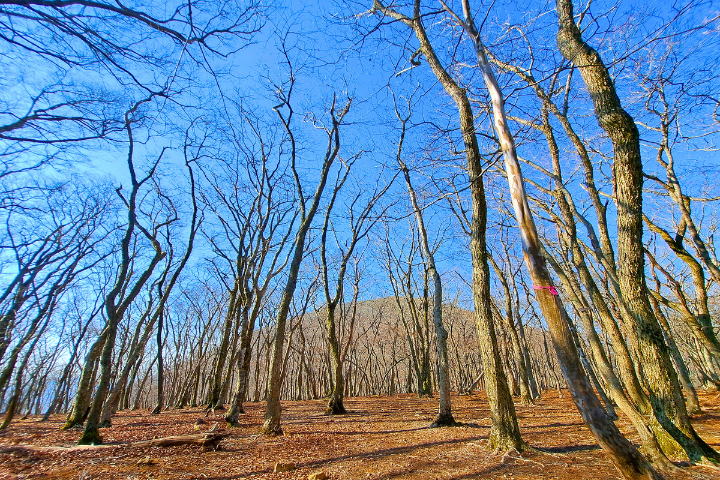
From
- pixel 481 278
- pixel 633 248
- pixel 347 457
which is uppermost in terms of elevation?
pixel 633 248

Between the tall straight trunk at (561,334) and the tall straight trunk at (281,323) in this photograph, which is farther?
the tall straight trunk at (281,323)

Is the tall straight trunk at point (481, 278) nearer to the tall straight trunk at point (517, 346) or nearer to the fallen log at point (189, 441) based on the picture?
the fallen log at point (189, 441)

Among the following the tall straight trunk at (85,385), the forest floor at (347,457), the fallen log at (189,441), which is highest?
the tall straight trunk at (85,385)

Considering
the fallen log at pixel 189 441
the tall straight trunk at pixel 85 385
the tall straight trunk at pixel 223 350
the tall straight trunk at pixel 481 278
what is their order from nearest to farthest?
the tall straight trunk at pixel 481 278 < the fallen log at pixel 189 441 < the tall straight trunk at pixel 85 385 < the tall straight trunk at pixel 223 350

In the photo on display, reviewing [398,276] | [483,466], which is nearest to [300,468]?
[483,466]

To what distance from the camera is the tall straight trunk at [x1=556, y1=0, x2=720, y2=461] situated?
13.2ft

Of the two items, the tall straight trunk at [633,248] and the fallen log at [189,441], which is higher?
the tall straight trunk at [633,248]

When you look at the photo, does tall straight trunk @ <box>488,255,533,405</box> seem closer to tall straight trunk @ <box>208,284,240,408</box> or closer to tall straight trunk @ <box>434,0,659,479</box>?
tall straight trunk @ <box>434,0,659,479</box>

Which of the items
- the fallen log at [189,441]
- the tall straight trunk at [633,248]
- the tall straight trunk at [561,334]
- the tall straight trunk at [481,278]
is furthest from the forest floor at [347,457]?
the tall straight trunk at [561,334]

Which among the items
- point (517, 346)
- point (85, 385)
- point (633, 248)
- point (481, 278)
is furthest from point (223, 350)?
point (633, 248)

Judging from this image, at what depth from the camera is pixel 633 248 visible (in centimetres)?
431

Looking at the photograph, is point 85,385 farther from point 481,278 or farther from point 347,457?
point 481,278

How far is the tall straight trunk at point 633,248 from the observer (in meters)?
4.02

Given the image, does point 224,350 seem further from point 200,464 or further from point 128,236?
point 200,464
